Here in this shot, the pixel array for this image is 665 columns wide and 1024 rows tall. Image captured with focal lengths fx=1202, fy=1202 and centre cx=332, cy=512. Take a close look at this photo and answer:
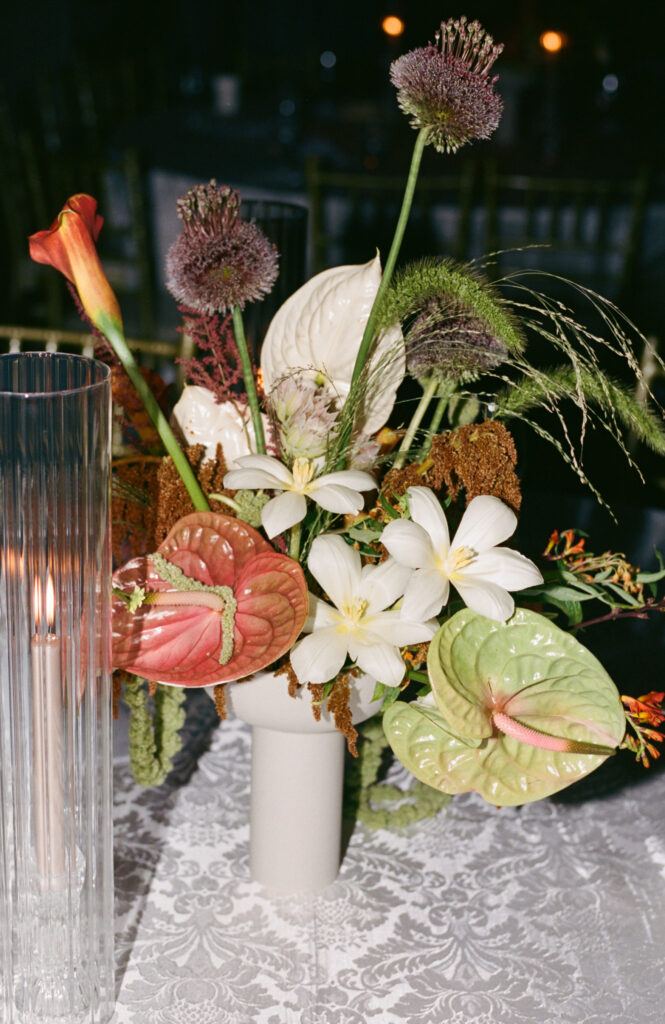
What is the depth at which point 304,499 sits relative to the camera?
700mm

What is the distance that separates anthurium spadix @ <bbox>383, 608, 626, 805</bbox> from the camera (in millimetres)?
677

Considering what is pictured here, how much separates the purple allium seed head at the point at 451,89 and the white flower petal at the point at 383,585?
0.24 metres

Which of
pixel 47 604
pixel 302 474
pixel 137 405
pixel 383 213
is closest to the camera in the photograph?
pixel 47 604

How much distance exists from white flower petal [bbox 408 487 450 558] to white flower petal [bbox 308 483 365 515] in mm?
31

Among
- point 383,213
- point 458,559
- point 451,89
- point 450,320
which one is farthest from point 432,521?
point 383,213

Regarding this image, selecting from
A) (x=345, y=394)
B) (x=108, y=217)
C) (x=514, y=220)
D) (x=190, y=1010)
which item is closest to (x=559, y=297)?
(x=514, y=220)

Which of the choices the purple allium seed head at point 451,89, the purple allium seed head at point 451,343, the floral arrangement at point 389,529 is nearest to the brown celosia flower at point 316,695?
the floral arrangement at point 389,529

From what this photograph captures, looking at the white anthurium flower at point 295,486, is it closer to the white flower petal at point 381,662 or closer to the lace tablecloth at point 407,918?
the white flower petal at point 381,662

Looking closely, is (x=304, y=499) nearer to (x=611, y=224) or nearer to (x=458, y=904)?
(x=458, y=904)

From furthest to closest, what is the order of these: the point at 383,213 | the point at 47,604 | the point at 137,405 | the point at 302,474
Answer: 1. the point at 383,213
2. the point at 137,405
3. the point at 302,474
4. the point at 47,604

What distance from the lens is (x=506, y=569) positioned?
678 mm

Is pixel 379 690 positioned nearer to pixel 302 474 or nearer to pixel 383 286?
pixel 302 474

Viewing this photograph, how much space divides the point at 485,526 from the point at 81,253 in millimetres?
283

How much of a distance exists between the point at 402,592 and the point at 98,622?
0.18 m
